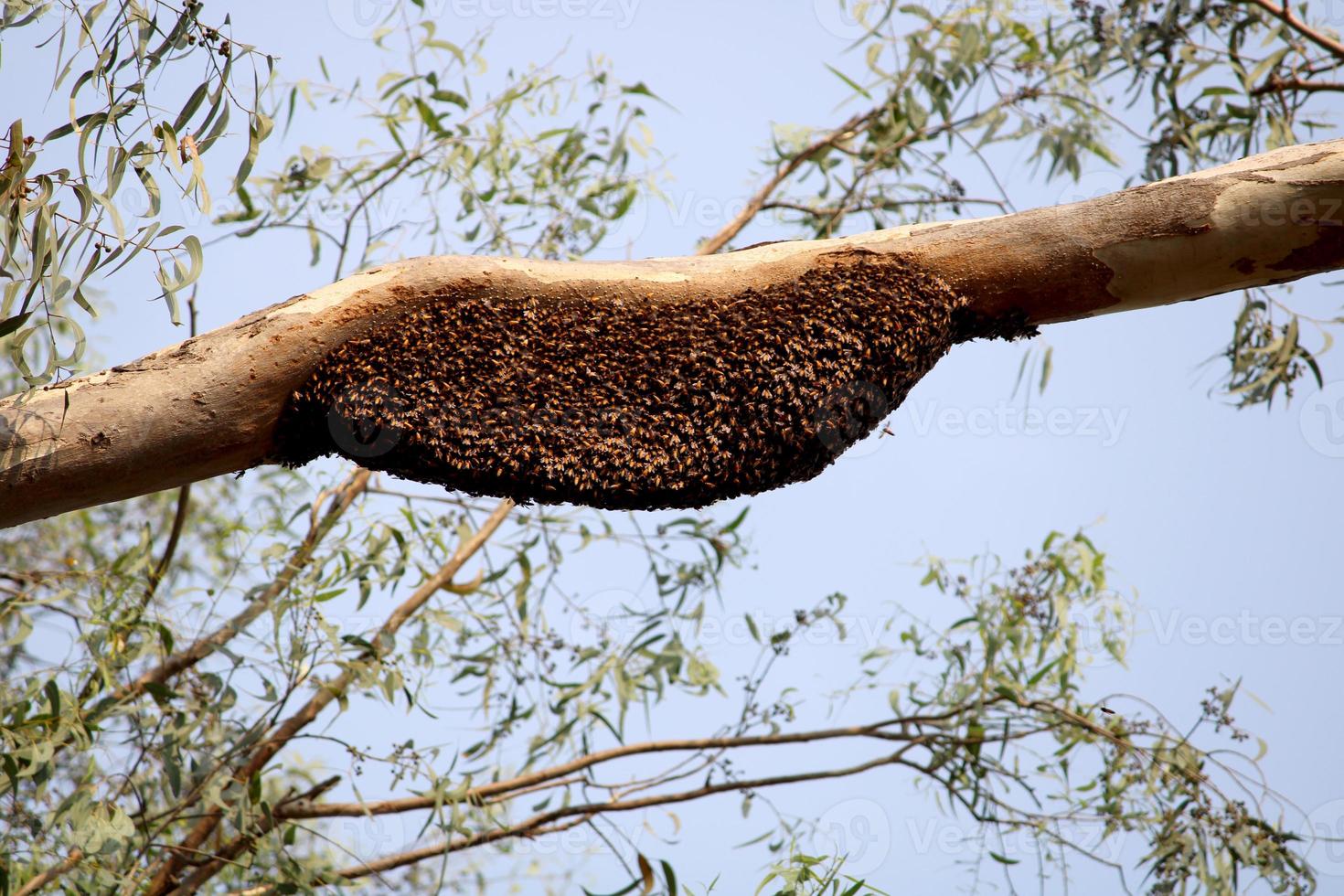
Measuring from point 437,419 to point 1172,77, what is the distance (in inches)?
143

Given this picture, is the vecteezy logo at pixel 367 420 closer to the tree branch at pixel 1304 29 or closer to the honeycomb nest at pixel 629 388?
the honeycomb nest at pixel 629 388

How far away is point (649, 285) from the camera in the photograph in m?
2.16

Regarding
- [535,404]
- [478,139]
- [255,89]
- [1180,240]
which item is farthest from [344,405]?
[478,139]

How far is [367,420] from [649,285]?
55cm

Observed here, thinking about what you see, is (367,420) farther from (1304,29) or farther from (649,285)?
(1304,29)

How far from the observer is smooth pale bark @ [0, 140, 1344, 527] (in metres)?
1.90

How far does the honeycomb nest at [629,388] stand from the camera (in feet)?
6.59

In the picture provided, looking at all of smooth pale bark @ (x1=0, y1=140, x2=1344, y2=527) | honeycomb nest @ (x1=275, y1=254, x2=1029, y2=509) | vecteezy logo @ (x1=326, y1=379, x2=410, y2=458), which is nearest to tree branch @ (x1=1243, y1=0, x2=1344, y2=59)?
smooth pale bark @ (x1=0, y1=140, x2=1344, y2=527)

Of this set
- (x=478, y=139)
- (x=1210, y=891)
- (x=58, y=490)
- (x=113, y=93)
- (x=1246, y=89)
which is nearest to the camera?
(x=58, y=490)

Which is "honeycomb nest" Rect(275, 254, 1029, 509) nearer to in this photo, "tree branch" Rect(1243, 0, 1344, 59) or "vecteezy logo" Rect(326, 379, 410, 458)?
"vecteezy logo" Rect(326, 379, 410, 458)

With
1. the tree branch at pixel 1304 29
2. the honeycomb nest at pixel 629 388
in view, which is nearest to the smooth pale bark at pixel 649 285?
the honeycomb nest at pixel 629 388

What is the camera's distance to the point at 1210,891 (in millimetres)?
3795

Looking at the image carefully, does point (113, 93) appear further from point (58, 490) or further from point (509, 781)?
point (509, 781)

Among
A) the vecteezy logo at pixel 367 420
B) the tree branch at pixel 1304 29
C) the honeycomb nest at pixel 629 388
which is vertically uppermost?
the tree branch at pixel 1304 29
